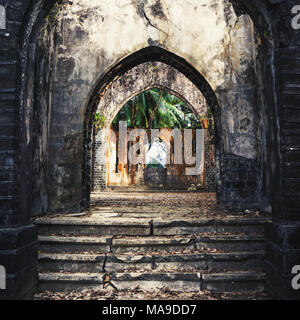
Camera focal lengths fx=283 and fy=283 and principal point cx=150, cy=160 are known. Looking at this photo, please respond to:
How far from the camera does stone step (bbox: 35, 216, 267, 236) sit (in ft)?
12.3

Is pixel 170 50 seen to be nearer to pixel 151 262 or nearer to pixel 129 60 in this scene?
pixel 129 60

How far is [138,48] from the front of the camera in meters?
5.25

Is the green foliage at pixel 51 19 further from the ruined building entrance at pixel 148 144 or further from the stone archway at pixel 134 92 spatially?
the ruined building entrance at pixel 148 144

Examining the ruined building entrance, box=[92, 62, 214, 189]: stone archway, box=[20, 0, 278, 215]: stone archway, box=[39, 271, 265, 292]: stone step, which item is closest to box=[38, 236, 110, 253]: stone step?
box=[39, 271, 265, 292]: stone step

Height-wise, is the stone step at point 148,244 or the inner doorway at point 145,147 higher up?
the inner doorway at point 145,147

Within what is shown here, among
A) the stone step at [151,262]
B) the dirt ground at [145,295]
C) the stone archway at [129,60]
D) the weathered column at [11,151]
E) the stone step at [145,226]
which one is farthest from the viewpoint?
the stone archway at [129,60]

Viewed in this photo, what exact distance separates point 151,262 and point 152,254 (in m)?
0.10

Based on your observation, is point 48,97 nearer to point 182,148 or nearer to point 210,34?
point 210,34

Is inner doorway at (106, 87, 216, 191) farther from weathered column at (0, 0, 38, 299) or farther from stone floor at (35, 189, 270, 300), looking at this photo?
weathered column at (0, 0, 38, 299)

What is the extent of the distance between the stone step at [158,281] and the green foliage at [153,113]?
579 inches

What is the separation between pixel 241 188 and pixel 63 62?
153 inches

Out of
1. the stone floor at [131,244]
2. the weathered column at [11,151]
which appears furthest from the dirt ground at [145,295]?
the weathered column at [11,151]

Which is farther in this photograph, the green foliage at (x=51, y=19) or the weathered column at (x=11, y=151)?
the green foliage at (x=51, y=19)

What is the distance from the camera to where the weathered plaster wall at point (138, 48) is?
16.3 feet
